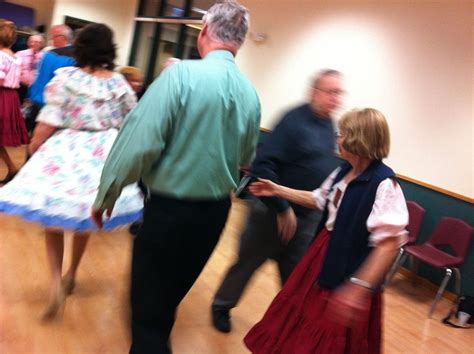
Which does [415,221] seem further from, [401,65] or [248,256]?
[248,256]

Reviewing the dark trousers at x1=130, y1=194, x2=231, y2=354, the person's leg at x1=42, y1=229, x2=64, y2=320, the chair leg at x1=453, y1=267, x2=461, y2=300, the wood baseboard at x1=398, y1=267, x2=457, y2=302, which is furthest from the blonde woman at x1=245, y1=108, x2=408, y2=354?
the wood baseboard at x1=398, y1=267, x2=457, y2=302

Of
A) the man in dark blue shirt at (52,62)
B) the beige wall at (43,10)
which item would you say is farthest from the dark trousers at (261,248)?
the beige wall at (43,10)

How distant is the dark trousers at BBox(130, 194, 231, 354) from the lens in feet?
4.67

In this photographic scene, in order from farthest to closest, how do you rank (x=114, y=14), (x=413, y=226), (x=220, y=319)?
(x=114, y=14)
(x=413, y=226)
(x=220, y=319)

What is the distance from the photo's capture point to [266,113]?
21.5 feet

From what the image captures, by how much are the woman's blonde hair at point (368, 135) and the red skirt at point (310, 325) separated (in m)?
0.37

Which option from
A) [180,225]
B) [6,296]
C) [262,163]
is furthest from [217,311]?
[180,225]

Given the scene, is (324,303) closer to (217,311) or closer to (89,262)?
(217,311)

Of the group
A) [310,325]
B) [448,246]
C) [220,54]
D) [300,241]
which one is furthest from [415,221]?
[220,54]

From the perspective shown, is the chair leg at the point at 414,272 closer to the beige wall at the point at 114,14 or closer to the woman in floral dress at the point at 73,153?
the woman in floral dress at the point at 73,153

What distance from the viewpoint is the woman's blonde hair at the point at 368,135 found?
157 cm

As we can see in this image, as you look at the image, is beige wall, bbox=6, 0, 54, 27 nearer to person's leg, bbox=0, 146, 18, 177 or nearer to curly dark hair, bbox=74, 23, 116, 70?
person's leg, bbox=0, 146, 18, 177

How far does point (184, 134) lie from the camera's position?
1371 millimetres

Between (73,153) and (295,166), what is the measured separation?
3.64 feet
